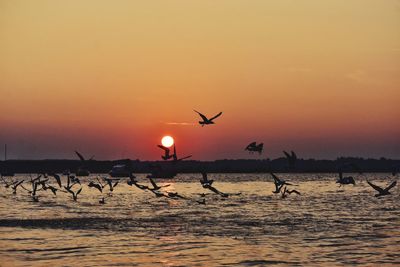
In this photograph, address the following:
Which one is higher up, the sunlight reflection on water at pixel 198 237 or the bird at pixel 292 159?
the bird at pixel 292 159

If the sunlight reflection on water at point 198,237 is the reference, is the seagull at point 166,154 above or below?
above

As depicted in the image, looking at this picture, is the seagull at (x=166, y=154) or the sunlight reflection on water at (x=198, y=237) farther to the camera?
the seagull at (x=166, y=154)

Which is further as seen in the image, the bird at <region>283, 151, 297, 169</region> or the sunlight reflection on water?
the bird at <region>283, 151, 297, 169</region>

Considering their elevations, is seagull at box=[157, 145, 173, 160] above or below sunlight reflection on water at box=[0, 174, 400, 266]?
above

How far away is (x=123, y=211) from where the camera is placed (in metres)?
57.0

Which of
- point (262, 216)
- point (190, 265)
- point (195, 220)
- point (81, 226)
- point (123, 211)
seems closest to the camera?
point (190, 265)

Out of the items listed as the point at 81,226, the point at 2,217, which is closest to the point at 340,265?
the point at 81,226

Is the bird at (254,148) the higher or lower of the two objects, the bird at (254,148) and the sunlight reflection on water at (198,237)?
the higher

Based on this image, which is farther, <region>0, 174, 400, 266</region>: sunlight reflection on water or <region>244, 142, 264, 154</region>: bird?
<region>244, 142, 264, 154</region>: bird

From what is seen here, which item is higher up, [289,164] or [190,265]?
[289,164]

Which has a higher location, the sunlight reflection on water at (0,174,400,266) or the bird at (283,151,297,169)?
the bird at (283,151,297,169)

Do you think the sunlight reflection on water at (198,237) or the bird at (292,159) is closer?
the sunlight reflection on water at (198,237)

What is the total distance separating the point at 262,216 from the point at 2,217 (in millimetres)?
17207

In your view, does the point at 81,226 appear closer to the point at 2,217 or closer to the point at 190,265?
the point at 2,217
